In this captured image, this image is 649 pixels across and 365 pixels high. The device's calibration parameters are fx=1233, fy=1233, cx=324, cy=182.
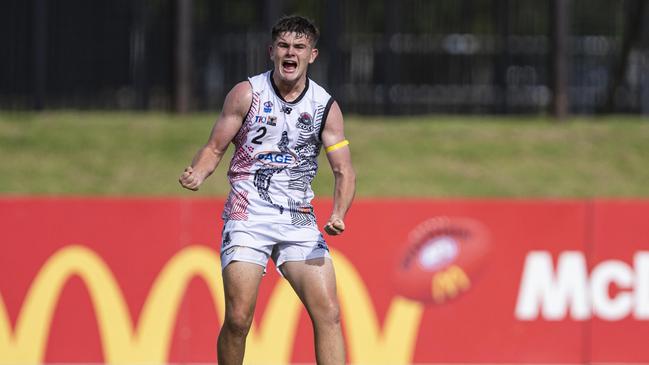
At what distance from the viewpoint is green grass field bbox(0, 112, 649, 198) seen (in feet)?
42.0

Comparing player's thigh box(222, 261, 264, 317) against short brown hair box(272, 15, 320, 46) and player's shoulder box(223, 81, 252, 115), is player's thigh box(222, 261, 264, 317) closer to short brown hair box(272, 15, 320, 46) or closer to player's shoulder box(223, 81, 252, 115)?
player's shoulder box(223, 81, 252, 115)

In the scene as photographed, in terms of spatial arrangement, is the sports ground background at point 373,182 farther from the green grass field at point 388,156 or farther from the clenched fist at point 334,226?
the clenched fist at point 334,226

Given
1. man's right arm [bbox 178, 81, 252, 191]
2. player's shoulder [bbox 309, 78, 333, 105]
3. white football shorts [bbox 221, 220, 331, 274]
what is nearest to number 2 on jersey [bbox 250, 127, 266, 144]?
man's right arm [bbox 178, 81, 252, 191]

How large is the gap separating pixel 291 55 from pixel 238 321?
1.44m

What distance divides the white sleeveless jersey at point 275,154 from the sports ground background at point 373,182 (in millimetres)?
3182

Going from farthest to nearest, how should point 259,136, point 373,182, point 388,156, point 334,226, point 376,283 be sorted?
Answer: point 388,156 → point 373,182 → point 376,283 → point 259,136 → point 334,226

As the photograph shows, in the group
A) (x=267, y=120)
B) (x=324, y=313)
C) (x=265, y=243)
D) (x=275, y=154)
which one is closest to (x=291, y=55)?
(x=267, y=120)

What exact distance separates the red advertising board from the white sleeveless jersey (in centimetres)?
320

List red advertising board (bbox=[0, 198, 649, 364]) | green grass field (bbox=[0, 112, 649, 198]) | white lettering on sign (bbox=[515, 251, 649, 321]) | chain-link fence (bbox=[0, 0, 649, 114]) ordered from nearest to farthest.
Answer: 1. red advertising board (bbox=[0, 198, 649, 364])
2. white lettering on sign (bbox=[515, 251, 649, 321])
3. green grass field (bbox=[0, 112, 649, 198])
4. chain-link fence (bbox=[0, 0, 649, 114])

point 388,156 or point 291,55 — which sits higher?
point 291,55

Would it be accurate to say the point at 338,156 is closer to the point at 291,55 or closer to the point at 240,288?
the point at 291,55

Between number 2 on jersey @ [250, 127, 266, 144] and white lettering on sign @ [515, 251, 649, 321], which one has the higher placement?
number 2 on jersey @ [250, 127, 266, 144]

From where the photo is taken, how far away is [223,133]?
661cm

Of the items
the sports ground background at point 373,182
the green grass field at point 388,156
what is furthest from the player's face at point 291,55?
the green grass field at point 388,156
